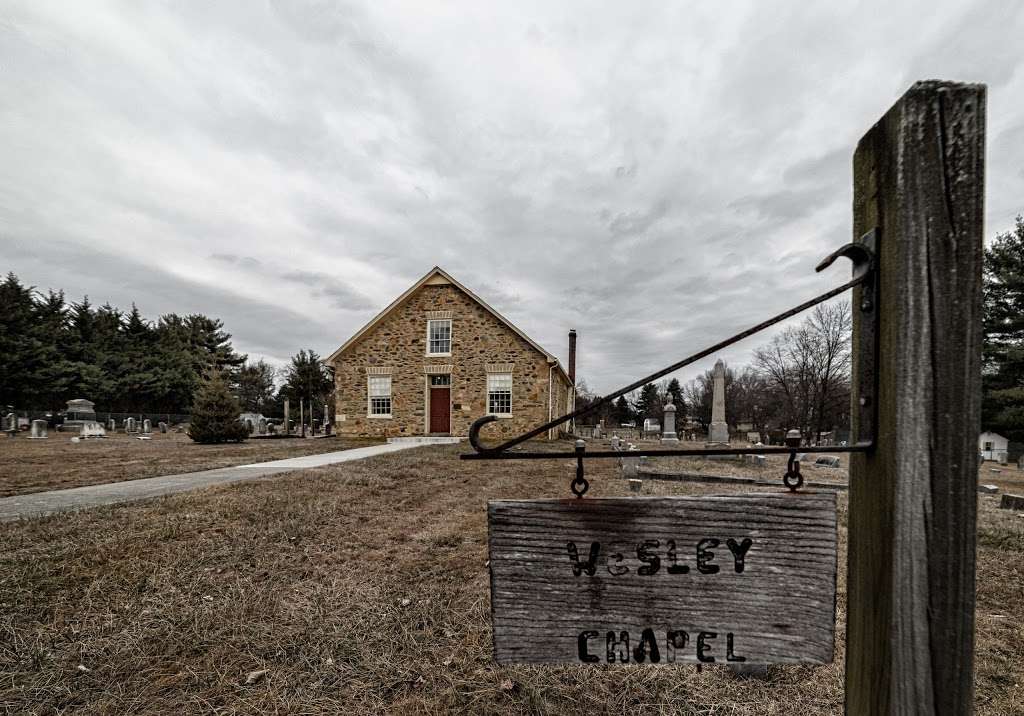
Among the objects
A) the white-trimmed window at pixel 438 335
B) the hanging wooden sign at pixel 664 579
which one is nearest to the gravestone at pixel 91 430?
the white-trimmed window at pixel 438 335

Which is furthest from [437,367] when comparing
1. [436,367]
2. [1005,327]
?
[1005,327]

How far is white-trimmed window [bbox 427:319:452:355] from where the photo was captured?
1769 cm

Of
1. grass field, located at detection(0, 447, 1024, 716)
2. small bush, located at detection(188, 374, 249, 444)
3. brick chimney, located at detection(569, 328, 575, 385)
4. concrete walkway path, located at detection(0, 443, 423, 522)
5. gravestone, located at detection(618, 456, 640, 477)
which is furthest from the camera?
brick chimney, located at detection(569, 328, 575, 385)

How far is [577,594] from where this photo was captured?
1029 mm

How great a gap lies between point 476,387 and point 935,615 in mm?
16474

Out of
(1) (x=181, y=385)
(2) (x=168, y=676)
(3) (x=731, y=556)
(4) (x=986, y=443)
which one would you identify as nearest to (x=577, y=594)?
(3) (x=731, y=556)

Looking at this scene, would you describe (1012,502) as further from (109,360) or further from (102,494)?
(109,360)

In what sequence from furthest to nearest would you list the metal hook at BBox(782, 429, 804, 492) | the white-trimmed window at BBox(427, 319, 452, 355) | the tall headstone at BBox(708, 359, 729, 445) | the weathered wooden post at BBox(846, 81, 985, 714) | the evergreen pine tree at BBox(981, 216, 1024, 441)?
the evergreen pine tree at BBox(981, 216, 1024, 441), the white-trimmed window at BBox(427, 319, 452, 355), the tall headstone at BBox(708, 359, 729, 445), the metal hook at BBox(782, 429, 804, 492), the weathered wooden post at BBox(846, 81, 985, 714)

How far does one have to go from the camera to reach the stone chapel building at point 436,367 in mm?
16969

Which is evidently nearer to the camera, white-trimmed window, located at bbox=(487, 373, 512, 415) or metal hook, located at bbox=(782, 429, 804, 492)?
metal hook, located at bbox=(782, 429, 804, 492)

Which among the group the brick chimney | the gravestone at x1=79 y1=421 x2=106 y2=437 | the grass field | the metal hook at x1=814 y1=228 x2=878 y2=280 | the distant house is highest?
the brick chimney

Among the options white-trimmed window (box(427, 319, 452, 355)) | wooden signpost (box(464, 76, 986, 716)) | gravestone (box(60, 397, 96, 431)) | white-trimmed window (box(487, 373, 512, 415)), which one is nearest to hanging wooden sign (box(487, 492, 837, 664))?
wooden signpost (box(464, 76, 986, 716))

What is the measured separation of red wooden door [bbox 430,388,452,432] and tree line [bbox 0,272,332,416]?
13702 mm

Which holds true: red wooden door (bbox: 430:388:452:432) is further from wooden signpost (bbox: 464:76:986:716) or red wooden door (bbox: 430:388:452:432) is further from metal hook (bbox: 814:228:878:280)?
metal hook (bbox: 814:228:878:280)
